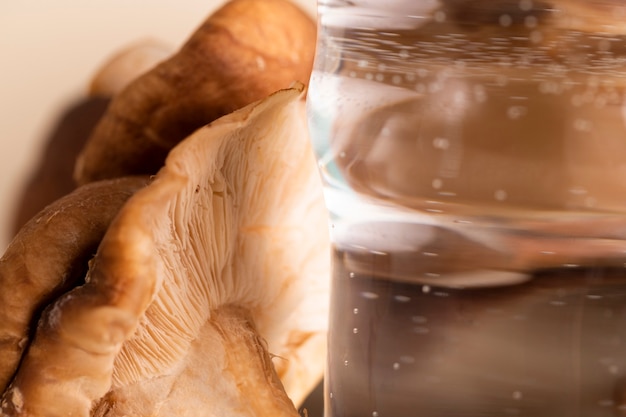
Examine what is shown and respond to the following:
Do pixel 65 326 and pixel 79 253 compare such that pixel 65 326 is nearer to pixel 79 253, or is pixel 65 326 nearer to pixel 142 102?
pixel 79 253

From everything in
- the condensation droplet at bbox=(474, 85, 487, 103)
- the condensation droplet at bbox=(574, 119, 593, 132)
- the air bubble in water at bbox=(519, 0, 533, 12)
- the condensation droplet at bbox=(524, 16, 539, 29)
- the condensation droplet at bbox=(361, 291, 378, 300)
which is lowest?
the condensation droplet at bbox=(361, 291, 378, 300)

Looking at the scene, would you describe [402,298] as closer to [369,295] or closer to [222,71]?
[369,295]

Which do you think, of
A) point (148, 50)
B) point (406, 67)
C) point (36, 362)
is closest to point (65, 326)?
point (36, 362)

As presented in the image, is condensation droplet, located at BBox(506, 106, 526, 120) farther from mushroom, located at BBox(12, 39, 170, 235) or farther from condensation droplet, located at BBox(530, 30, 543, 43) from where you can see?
mushroom, located at BBox(12, 39, 170, 235)

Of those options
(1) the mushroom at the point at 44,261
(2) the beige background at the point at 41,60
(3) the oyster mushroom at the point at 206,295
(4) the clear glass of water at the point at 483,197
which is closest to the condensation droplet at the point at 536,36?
(4) the clear glass of water at the point at 483,197

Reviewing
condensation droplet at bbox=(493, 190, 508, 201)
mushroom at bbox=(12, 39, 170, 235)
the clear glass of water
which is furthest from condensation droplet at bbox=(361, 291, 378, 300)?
mushroom at bbox=(12, 39, 170, 235)

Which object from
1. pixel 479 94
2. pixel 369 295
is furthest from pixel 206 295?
pixel 479 94
